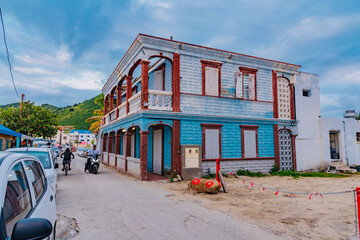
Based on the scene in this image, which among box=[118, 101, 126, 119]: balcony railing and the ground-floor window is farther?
box=[118, 101, 126, 119]: balcony railing

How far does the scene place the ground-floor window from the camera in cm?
1348

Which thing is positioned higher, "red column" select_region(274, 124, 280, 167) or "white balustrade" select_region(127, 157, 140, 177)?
"red column" select_region(274, 124, 280, 167)

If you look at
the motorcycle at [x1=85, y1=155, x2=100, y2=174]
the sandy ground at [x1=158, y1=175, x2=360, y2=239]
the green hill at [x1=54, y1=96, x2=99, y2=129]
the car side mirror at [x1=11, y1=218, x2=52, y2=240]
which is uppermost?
the green hill at [x1=54, y1=96, x2=99, y2=129]

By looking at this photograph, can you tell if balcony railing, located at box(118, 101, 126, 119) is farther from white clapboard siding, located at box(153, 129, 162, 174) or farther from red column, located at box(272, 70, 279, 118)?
red column, located at box(272, 70, 279, 118)

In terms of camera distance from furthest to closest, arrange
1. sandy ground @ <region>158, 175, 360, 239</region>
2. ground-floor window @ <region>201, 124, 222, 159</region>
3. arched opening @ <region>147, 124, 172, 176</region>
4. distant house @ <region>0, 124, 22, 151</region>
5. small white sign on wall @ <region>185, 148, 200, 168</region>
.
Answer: arched opening @ <region>147, 124, 172, 176</region>, ground-floor window @ <region>201, 124, 222, 159</region>, distant house @ <region>0, 124, 22, 151</region>, small white sign on wall @ <region>185, 148, 200, 168</region>, sandy ground @ <region>158, 175, 360, 239</region>

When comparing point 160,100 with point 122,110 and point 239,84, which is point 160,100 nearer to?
point 122,110

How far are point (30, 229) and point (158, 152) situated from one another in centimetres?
1327

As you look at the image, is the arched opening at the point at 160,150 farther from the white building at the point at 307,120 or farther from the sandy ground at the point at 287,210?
the white building at the point at 307,120

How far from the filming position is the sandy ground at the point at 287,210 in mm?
5320

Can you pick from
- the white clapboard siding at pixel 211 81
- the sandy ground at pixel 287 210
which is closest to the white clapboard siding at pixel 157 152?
the white clapboard siding at pixel 211 81

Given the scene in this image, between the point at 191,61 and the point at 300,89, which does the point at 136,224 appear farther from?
the point at 300,89

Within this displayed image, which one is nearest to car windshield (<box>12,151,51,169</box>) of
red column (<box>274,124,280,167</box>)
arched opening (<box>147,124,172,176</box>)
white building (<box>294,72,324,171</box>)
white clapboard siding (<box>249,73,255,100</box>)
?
arched opening (<box>147,124,172,176</box>)

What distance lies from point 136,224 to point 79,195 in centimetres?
400

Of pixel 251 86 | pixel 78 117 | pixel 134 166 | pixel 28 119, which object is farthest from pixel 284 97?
pixel 78 117
